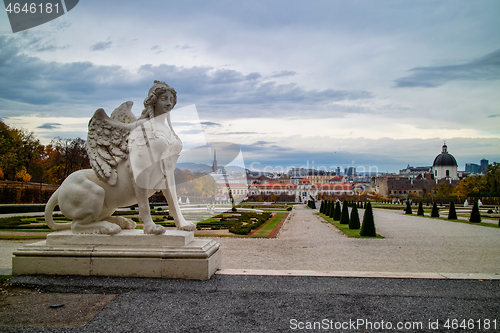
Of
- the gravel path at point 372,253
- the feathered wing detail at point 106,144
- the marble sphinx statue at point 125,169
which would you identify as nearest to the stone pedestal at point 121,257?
the marble sphinx statue at point 125,169

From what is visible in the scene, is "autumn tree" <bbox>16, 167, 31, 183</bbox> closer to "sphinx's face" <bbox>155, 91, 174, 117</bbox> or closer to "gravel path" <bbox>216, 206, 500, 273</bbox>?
"gravel path" <bbox>216, 206, 500, 273</bbox>

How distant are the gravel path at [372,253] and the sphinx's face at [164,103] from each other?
13.8ft

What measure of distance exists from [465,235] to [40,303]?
52.5 feet

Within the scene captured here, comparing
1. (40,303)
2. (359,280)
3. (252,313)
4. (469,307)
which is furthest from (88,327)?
(469,307)

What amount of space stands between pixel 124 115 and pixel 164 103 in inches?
31.0

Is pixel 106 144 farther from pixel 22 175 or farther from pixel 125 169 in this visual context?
pixel 22 175

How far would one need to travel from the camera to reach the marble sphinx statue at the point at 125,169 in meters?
4.96

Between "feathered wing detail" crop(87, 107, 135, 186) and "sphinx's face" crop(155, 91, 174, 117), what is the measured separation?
532mm

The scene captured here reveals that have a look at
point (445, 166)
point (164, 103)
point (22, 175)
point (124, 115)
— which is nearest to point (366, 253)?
point (164, 103)

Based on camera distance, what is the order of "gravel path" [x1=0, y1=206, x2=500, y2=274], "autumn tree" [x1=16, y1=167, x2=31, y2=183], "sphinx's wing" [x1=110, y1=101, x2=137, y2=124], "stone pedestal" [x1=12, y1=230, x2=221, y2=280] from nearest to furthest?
"stone pedestal" [x1=12, y1=230, x2=221, y2=280]
"sphinx's wing" [x1=110, y1=101, x2=137, y2=124]
"gravel path" [x1=0, y1=206, x2=500, y2=274]
"autumn tree" [x1=16, y1=167, x2=31, y2=183]

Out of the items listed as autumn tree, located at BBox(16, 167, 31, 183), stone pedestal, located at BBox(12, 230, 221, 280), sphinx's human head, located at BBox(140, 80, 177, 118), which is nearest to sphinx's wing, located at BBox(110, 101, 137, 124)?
sphinx's human head, located at BBox(140, 80, 177, 118)

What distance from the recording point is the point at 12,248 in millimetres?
9680

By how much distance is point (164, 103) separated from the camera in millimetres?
5125

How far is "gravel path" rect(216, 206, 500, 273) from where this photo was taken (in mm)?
8046
